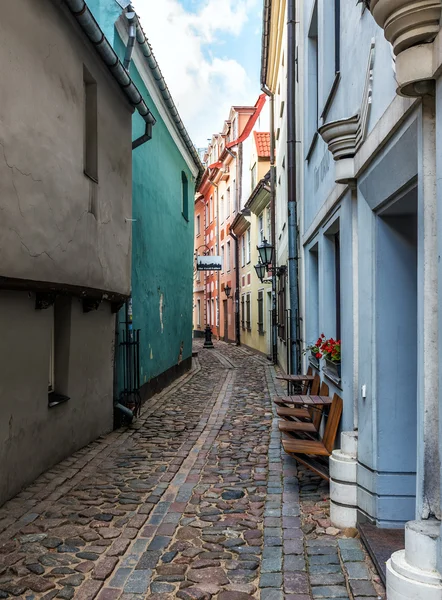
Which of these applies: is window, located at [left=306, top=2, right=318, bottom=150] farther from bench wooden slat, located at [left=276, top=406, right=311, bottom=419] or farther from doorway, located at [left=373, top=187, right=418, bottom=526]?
doorway, located at [left=373, top=187, right=418, bottom=526]

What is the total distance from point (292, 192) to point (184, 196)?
21.7 feet

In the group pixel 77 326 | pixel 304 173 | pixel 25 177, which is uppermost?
pixel 304 173

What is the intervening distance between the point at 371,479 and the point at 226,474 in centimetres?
230

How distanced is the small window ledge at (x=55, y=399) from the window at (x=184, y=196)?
10.3 metres

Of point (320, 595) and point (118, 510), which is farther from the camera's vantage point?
point (118, 510)

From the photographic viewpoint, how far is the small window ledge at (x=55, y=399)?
6.37m

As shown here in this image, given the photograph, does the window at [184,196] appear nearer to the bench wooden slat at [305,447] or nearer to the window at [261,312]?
the window at [261,312]

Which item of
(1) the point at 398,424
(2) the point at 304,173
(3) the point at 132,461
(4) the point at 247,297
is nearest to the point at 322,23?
(2) the point at 304,173

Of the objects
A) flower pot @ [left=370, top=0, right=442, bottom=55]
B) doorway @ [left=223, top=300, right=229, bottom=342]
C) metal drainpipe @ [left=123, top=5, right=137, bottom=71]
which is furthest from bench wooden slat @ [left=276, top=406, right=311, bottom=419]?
doorway @ [left=223, top=300, right=229, bottom=342]

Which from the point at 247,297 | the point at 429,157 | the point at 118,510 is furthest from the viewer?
the point at 247,297

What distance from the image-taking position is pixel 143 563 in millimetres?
4070

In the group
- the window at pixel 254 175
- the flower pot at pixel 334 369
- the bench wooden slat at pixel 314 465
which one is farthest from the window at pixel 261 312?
the bench wooden slat at pixel 314 465

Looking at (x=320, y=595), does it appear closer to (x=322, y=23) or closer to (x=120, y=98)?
(x=322, y=23)

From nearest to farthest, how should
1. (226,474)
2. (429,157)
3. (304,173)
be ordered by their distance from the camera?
(429,157)
(226,474)
(304,173)
